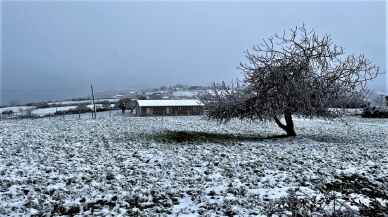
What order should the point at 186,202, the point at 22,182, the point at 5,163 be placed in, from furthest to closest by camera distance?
the point at 5,163 → the point at 22,182 → the point at 186,202

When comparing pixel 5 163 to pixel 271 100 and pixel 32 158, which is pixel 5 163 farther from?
pixel 271 100

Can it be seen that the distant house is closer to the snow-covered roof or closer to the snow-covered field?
the snow-covered roof

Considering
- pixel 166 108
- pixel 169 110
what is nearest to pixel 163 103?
pixel 166 108

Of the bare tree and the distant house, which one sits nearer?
the bare tree

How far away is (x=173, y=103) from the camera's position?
70.8 metres

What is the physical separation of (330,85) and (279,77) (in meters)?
2.72

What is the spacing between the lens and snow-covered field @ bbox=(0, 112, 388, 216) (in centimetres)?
810

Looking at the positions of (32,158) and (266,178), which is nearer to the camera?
(266,178)

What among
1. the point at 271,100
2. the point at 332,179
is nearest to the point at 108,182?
the point at 332,179

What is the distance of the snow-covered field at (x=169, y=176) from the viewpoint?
8.10 metres

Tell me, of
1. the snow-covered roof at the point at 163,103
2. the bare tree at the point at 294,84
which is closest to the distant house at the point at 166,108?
the snow-covered roof at the point at 163,103

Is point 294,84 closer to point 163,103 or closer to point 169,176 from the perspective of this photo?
point 169,176

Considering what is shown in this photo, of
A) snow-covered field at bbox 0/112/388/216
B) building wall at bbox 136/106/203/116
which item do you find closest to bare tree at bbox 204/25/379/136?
snow-covered field at bbox 0/112/388/216

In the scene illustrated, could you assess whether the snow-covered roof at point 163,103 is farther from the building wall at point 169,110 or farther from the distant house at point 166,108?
the building wall at point 169,110
